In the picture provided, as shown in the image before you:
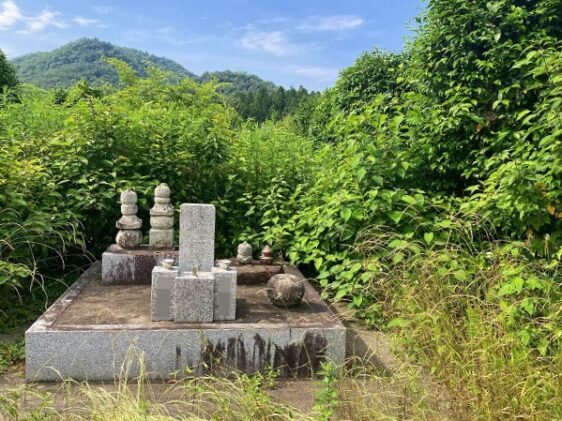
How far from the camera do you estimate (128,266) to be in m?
4.40

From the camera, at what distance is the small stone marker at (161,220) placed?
15.1 feet

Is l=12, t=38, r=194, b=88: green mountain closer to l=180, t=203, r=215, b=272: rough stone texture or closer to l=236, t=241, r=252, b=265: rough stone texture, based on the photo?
l=236, t=241, r=252, b=265: rough stone texture

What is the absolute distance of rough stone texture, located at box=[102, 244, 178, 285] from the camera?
4.37 meters

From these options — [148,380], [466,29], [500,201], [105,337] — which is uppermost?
[466,29]

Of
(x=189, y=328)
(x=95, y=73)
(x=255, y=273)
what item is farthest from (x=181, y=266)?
(x=95, y=73)

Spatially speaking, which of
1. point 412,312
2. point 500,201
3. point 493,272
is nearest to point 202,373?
point 412,312

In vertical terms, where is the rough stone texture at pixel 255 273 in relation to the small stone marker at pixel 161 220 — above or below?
below

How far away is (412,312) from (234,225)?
3.14 m

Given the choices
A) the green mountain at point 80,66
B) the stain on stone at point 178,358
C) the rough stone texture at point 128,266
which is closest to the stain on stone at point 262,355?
the stain on stone at point 178,358

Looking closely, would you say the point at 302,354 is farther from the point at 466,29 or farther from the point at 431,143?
the point at 466,29

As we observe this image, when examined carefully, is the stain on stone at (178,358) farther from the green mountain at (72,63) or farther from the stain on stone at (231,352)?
the green mountain at (72,63)

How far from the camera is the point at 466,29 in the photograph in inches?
191

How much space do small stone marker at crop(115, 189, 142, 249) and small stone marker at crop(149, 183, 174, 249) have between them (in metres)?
0.15

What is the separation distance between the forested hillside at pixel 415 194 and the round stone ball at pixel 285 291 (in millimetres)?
539
